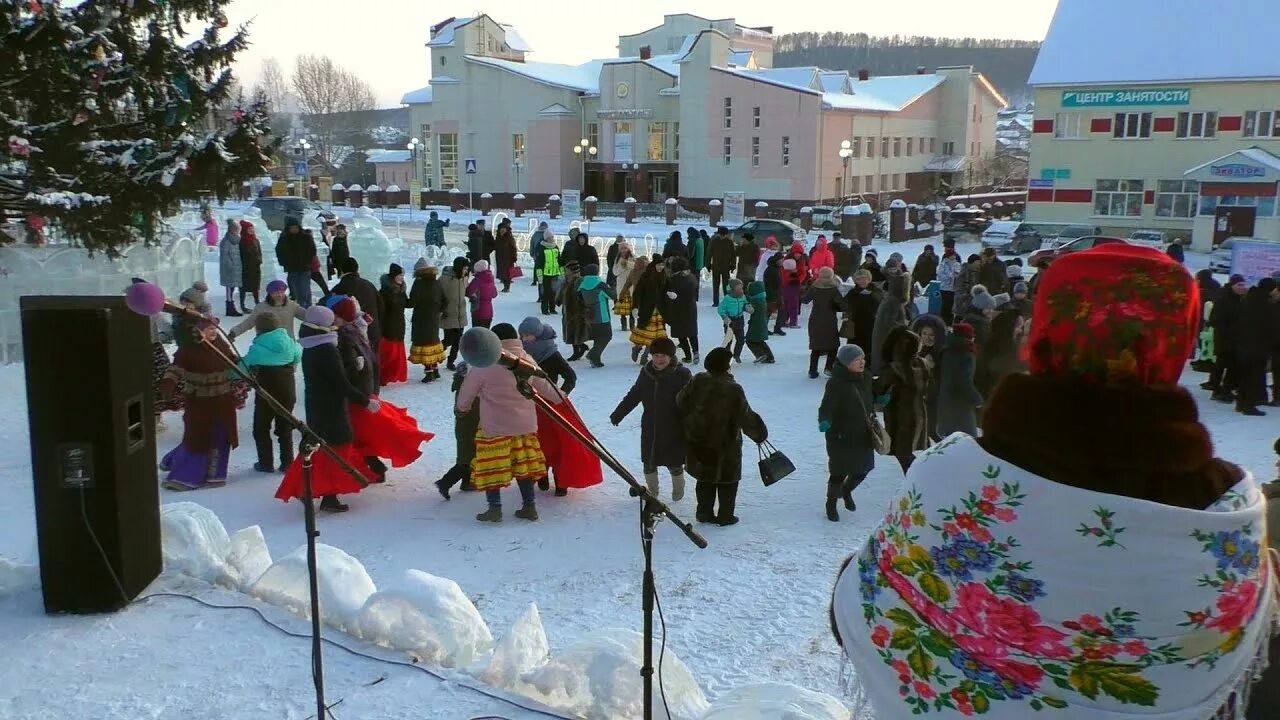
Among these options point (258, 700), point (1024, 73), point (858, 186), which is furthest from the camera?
point (1024, 73)

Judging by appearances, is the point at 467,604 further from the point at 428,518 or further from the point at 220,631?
the point at 428,518

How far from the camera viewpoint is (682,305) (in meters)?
12.8

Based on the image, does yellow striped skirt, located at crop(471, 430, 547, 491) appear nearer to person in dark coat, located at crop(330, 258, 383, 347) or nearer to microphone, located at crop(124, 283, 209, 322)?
person in dark coat, located at crop(330, 258, 383, 347)

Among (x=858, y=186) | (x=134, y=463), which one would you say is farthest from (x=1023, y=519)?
(x=858, y=186)

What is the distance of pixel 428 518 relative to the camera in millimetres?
7531

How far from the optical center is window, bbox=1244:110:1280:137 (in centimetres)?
3309

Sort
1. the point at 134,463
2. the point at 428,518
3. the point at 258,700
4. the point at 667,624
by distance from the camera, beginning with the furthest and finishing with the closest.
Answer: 1. the point at 428,518
2. the point at 667,624
3. the point at 134,463
4. the point at 258,700

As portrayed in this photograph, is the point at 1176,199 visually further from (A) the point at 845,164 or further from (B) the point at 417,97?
(B) the point at 417,97

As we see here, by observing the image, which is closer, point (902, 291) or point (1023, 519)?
point (1023, 519)

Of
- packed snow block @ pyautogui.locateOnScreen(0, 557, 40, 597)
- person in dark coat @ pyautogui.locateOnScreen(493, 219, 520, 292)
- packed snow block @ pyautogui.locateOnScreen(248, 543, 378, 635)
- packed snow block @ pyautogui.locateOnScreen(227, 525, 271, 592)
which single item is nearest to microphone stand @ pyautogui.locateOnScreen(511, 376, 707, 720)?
packed snow block @ pyautogui.locateOnScreen(248, 543, 378, 635)

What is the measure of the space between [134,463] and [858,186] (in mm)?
45467

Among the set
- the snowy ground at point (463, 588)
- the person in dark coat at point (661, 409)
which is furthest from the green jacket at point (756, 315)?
the person in dark coat at point (661, 409)

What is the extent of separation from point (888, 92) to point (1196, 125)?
65.5 ft

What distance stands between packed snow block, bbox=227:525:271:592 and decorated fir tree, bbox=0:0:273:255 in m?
6.50
